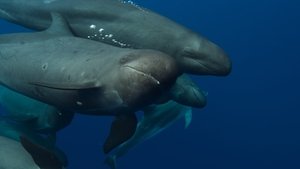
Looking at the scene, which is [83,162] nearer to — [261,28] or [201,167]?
[201,167]

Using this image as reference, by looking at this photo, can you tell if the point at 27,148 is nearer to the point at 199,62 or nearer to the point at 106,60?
the point at 106,60

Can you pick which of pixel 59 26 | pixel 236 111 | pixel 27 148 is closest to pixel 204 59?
pixel 59 26

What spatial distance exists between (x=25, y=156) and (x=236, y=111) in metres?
21.9

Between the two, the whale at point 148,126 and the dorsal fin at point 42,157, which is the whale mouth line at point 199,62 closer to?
the dorsal fin at point 42,157

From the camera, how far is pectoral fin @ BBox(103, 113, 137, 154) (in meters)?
6.53

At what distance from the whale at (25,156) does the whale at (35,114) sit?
Answer: 2.78 feet

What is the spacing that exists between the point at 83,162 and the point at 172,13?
1472 centimetres

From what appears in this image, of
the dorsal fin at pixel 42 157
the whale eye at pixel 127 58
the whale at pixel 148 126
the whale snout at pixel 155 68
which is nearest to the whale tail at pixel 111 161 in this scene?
the whale at pixel 148 126

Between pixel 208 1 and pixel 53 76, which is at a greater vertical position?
pixel 53 76

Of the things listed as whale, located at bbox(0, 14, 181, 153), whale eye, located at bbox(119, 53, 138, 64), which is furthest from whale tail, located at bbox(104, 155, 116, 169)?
whale eye, located at bbox(119, 53, 138, 64)

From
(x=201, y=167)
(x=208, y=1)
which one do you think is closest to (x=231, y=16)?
(x=208, y=1)

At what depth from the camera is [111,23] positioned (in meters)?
7.84

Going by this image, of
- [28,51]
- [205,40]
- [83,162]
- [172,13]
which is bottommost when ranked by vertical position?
[83,162]

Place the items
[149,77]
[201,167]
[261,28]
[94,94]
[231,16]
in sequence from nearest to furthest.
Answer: [149,77], [94,94], [201,167], [261,28], [231,16]
